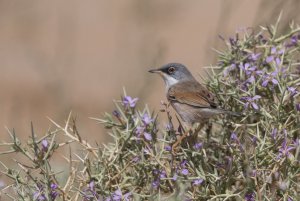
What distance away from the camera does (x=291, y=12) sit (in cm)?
502

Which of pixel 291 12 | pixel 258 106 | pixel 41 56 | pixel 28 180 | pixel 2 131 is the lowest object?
pixel 2 131

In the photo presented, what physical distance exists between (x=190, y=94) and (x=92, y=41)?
275 inches

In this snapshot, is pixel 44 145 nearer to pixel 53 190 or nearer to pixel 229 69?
pixel 53 190

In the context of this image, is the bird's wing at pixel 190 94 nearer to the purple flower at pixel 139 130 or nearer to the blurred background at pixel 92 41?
the purple flower at pixel 139 130

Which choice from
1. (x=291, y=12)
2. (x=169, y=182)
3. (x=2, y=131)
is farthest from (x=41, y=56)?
(x=169, y=182)

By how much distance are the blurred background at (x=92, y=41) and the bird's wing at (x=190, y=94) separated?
3.46 m

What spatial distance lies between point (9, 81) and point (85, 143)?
747 cm

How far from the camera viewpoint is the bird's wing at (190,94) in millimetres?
5349

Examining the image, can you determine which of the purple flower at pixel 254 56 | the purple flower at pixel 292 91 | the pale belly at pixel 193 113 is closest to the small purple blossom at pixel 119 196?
the pale belly at pixel 193 113

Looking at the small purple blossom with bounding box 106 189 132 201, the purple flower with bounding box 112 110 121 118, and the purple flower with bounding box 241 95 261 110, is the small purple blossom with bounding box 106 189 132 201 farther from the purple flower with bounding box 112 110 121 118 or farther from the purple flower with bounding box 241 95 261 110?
the purple flower with bounding box 241 95 261 110

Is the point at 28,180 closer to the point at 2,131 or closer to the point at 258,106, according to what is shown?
the point at 258,106

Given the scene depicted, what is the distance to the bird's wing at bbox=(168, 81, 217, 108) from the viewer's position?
17.5ft

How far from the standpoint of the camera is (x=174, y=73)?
19.6ft

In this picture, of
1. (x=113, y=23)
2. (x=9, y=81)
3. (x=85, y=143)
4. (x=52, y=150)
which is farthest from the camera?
(x=113, y=23)
